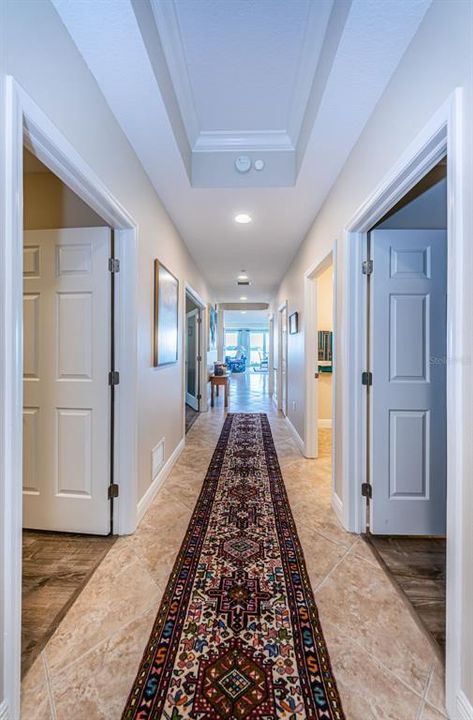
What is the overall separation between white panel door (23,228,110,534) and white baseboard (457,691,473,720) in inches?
71.7

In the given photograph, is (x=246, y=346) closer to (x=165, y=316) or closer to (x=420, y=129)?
(x=165, y=316)

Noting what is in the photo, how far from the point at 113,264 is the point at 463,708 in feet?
7.95

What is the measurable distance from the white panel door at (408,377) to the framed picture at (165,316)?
5.23ft

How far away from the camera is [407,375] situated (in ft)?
6.46

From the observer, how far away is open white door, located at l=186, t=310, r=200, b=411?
5.95 m

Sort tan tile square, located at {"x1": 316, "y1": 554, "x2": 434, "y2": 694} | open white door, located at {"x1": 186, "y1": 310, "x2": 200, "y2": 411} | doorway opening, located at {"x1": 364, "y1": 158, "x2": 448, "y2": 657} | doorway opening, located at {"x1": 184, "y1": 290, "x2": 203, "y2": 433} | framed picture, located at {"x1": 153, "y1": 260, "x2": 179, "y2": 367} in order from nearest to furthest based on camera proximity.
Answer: tan tile square, located at {"x1": 316, "y1": 554, "x2": 434, "y2": 694} < doorway opening, located at {"x1": 364, "y1": 158, "x2": 448, "y2": 657} < framed picture, located at {"x1": 153, "y1": 260, "x2": 179, "y2": 367} < doorway opening, located at {"x1": 184, "y1": 290, "x2": 203, "y2": 433} < open white door, located at {"x1": 186, "y1": 310, "x2": 200, "y2": 411}

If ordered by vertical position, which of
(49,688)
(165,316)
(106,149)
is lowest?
(49,688)

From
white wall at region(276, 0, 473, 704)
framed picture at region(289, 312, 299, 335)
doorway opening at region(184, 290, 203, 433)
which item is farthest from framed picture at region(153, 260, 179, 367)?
doorway opening at region(184, 290, 203, 433)

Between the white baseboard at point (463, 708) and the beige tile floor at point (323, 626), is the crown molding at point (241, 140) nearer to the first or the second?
the beige tile floor at point (323, 626)

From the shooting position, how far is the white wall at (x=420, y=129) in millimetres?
934

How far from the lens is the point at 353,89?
150 centimetres

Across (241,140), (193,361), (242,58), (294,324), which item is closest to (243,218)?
(241,140)

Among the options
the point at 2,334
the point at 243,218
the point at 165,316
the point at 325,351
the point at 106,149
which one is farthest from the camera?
the point at 325,351

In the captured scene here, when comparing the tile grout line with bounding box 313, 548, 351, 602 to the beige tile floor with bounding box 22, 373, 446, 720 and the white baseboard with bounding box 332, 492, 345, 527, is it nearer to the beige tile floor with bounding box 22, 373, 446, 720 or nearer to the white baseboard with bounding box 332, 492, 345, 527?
the beige tile floor with bounding box 22, 373, 446, 720
